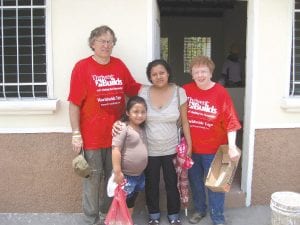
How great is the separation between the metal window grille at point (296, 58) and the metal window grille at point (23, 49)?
8.20 ft

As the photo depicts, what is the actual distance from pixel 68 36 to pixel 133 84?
0.81m

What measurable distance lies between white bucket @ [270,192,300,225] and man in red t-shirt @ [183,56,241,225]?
48 cm

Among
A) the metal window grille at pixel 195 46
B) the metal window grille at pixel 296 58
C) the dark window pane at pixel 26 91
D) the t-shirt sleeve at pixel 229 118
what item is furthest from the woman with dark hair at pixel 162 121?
the metal window grille at pixel 195 46

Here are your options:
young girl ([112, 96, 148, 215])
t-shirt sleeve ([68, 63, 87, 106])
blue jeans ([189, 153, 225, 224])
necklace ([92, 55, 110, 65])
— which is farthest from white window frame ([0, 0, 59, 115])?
blue jeans ([189, 153, 225, 224])

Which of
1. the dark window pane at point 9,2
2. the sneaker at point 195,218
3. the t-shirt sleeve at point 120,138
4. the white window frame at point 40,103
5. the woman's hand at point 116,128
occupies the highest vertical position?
the dark window pane at point 9,2

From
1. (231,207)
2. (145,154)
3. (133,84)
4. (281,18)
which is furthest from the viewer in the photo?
(231,207)

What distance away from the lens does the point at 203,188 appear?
163 inches

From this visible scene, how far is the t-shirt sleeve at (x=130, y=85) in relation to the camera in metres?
3.95

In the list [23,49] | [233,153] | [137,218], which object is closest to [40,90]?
[23,49]

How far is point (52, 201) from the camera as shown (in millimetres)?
4395

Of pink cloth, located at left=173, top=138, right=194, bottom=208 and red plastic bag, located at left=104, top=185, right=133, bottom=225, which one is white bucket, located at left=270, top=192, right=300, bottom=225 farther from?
red plastic bag, located at left=104, top=185, right=133, bottom=225

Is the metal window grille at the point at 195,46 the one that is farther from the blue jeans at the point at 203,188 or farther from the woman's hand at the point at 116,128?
the woman's hand at the point at 116,128

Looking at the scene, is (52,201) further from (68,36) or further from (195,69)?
(195,69)

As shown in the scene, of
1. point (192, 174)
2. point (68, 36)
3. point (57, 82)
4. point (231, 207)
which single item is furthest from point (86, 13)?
point (231, 207)
